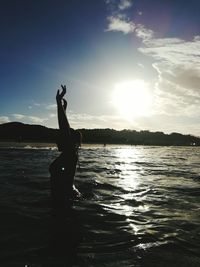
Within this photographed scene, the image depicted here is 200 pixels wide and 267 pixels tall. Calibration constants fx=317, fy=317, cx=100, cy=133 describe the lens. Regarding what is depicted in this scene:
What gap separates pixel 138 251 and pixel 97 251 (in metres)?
0.72

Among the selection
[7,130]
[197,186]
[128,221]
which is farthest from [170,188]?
[7,130]

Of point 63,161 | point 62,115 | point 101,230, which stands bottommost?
point 101,230

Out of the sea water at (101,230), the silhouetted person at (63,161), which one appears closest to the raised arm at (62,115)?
the silhouetted person at (63,161)

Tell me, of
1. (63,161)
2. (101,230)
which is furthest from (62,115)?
(101,230)

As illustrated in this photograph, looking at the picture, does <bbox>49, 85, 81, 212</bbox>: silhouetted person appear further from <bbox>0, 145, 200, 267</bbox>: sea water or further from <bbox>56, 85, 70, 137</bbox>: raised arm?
<bbox>0, 145, 200, 267</bbox>: sea water

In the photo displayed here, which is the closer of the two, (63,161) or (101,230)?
(101,230)

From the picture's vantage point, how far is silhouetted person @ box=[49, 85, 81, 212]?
7742 mm

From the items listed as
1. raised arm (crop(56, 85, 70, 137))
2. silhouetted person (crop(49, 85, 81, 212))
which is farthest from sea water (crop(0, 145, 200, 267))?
raised arm (crop(56, 85, 70, 137))

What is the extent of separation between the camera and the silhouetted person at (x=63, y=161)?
774cm

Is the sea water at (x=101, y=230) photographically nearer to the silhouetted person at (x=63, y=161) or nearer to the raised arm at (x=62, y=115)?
the silhouetted person at (x=63, y=161)

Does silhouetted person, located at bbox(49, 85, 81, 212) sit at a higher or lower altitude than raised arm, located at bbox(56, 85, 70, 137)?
lower

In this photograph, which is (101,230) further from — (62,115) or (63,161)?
(62,115)

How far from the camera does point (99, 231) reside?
657cm

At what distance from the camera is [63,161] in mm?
8281
